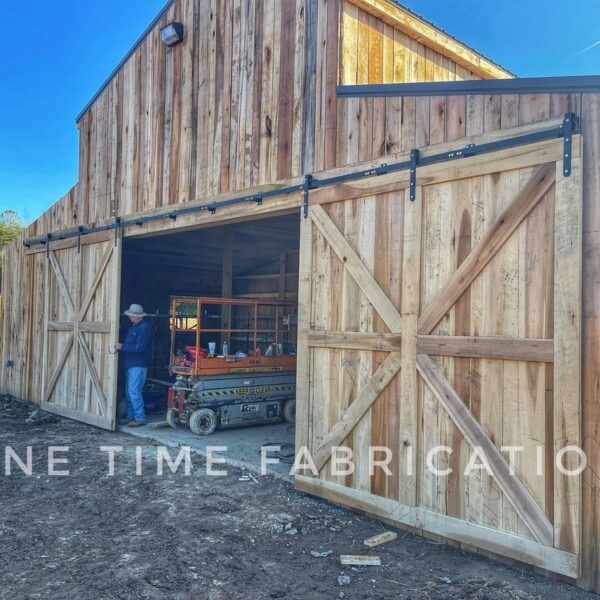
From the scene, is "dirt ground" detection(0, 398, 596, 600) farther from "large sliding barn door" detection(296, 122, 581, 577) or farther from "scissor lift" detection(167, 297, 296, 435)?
"scissor lift" detection(167, 297, 296, 435)

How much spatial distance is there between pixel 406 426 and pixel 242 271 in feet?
27.1

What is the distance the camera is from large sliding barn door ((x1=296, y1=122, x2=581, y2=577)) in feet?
11.1

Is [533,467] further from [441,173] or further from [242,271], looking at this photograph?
[242,271]

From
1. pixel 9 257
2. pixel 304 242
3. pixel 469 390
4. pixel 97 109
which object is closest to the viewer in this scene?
pixel 469 390

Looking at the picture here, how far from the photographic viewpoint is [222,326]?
30.9 feet

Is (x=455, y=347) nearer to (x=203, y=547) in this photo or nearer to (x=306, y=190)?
(x=306, y=190)

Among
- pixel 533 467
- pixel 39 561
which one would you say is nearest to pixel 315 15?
pixel 533 467

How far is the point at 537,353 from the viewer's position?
3.48 m

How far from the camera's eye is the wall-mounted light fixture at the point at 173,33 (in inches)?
270

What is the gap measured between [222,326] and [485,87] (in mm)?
6495

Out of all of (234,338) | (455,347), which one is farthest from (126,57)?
(455,347)

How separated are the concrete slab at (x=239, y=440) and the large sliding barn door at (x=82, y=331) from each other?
702 mm

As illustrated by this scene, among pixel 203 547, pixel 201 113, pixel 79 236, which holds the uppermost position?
pixel 201 113

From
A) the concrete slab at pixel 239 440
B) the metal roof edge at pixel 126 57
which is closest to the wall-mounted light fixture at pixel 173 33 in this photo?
the metal roof edge at pixel 126 57
